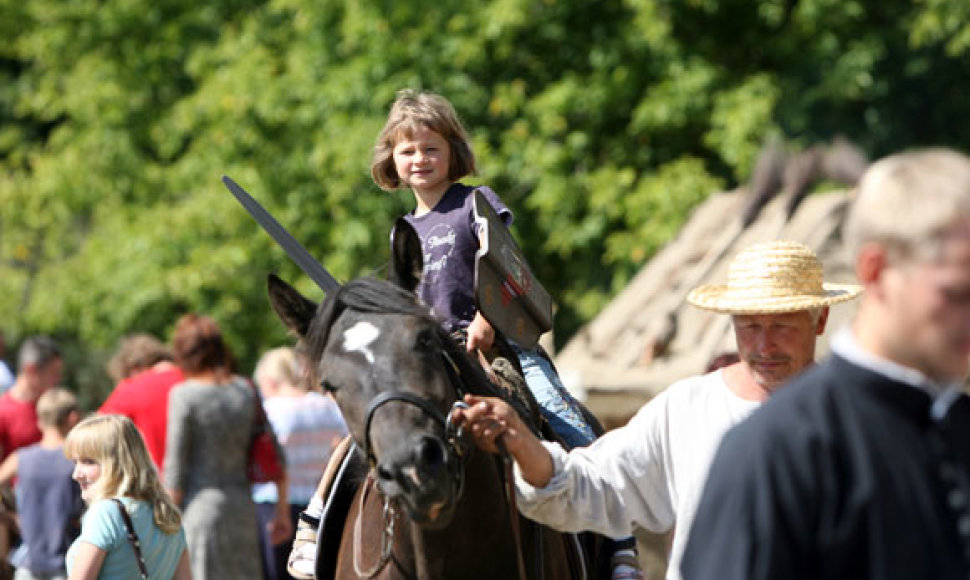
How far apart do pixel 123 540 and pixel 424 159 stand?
6.34ft

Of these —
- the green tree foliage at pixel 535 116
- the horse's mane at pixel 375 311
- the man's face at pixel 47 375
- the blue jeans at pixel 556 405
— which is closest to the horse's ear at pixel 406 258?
the horse's mane at pixel 375 311

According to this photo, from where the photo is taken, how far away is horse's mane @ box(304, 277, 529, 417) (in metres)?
4.65

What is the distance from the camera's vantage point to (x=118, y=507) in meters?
6.23

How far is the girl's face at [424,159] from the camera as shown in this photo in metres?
5.79

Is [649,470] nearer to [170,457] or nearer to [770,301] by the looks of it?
[770,301]

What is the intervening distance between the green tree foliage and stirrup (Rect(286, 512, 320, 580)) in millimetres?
10412

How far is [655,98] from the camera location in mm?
16266

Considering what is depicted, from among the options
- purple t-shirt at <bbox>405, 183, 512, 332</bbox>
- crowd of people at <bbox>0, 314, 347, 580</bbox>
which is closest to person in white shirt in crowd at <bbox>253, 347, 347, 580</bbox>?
crowd of people at <bbox>0, 314, 347, 580</bbox>

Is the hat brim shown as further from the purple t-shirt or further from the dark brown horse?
the purple t-shirt

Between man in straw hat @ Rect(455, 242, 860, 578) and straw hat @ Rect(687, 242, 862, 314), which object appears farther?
straw hat @ Rect(687, 242, 862, 314)

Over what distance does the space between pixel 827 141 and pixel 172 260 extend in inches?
301

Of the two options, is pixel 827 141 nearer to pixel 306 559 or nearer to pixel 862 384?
pixel 306 559

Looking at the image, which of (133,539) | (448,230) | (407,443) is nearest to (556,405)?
(448,230)

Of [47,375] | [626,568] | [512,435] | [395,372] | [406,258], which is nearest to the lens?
[512,435]
